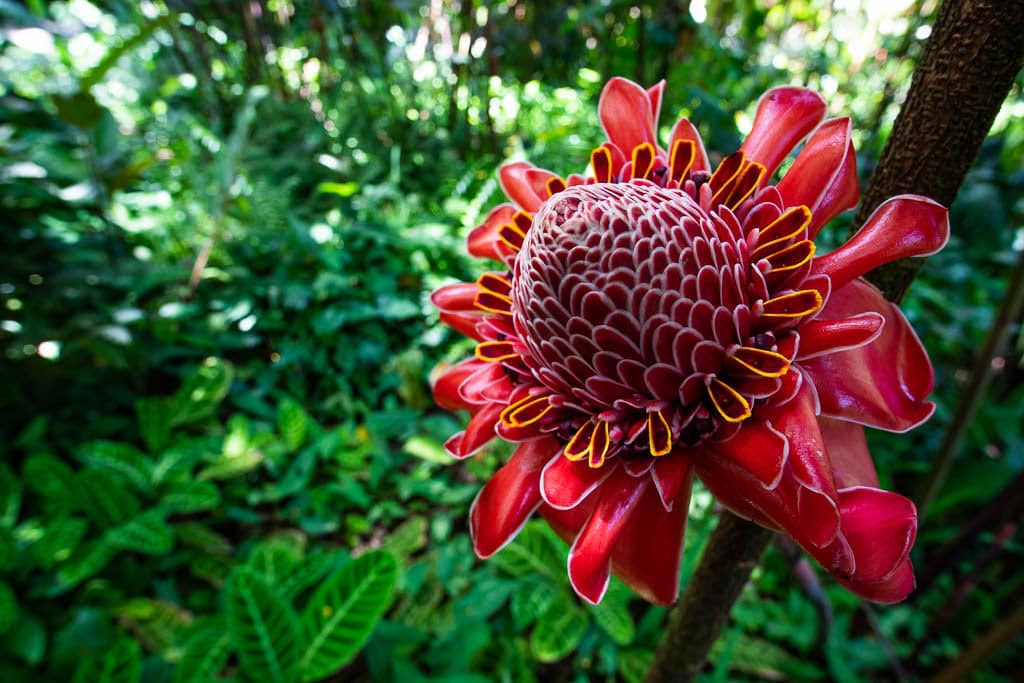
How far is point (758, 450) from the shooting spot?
426 mm

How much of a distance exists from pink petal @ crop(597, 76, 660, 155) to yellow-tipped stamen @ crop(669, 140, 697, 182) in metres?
0.04

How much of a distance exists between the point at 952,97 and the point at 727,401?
0.28 metres

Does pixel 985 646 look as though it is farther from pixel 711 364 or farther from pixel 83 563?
pixel 83 563

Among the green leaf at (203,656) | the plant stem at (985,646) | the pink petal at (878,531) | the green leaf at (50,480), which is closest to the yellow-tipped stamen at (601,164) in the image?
the pink petal at (878,531)

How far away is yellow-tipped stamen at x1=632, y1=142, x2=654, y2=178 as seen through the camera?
0.57 meters

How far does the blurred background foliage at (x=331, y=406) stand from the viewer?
53.9 inches

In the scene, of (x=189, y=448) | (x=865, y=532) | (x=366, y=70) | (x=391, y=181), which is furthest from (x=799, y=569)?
(x=366, y=70)

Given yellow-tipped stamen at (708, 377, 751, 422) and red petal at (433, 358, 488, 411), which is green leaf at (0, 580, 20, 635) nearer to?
red petal at (433, 358, 488, 411)

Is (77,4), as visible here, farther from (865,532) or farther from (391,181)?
(865,532)

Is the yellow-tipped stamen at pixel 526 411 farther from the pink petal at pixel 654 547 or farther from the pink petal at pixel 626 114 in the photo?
the pink petal at pixel 626 114

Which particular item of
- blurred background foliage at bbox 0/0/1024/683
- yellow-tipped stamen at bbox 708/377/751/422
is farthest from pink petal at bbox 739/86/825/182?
blurred background foliage at bbox 0/0/1024/683

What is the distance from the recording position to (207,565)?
1680mm

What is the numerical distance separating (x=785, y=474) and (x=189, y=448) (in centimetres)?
184

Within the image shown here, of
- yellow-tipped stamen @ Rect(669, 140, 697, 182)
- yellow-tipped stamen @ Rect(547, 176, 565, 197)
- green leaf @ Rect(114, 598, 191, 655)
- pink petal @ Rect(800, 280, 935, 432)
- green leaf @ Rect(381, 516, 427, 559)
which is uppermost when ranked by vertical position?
yellow-tipped stamen @ Rect(669, 140, 697, 182)
